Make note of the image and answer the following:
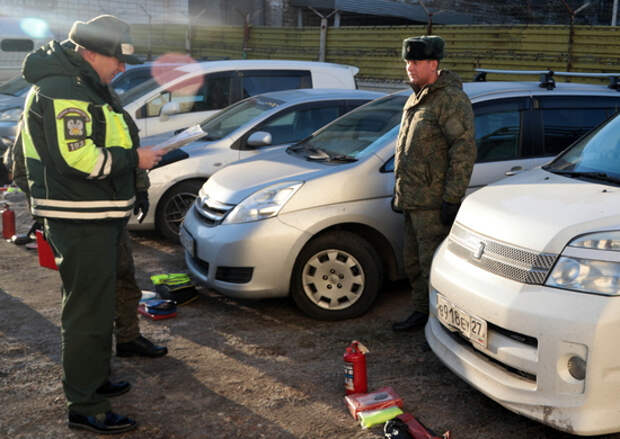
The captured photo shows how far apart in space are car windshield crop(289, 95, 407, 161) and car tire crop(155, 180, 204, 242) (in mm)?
1450

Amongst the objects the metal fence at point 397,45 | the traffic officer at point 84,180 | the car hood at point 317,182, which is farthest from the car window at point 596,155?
the metal fence at point 397,45

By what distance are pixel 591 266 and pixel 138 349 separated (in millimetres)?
2656

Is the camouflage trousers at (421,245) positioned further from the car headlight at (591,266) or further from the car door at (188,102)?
the car door at (188,102)

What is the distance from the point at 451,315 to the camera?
3467mm

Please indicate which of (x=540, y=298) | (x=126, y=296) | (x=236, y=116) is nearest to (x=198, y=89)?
(x=236, y=116)

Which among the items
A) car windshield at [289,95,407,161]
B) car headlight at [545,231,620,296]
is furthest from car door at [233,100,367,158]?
car headlight at [545,231,620,296]

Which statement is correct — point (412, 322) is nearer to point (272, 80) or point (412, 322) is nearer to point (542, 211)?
point (542, 211)

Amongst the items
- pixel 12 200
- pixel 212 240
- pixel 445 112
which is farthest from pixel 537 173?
pixel 12 200

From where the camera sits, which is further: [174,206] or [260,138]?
[174,206]

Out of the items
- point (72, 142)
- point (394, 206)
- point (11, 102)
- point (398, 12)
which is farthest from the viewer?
point (398, 12)

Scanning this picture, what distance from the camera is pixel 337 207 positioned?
4680 millimetres

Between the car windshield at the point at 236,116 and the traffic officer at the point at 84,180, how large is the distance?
356cm

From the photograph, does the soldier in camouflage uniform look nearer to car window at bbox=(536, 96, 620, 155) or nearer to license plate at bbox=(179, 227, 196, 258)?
car window at bbox=(536, 96, 620, 155)

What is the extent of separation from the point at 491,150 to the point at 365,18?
813 inches
